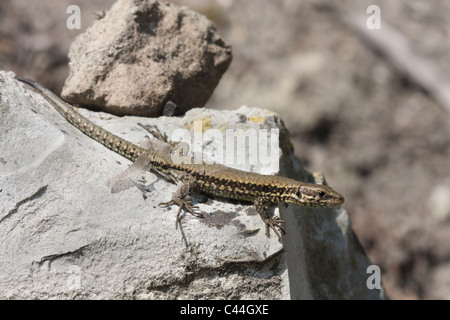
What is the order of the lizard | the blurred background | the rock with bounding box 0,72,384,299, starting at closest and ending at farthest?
the rock with bounding box 0,72,384,299 < the lizard < the blurred background

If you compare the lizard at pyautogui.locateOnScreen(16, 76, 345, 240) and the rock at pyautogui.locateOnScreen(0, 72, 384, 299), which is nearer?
the rock at pyautogui.locateOnScreen(0, 72, 384, 299)

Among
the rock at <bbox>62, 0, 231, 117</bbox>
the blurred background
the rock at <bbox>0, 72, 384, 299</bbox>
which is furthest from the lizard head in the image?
the blurred background

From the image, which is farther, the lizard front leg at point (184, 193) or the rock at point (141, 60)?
the rock at point (141, 60)

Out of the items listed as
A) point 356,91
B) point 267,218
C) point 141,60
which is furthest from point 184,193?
point 356,91

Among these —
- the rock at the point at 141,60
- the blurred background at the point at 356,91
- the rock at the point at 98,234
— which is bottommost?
the rock at the point at 98,234

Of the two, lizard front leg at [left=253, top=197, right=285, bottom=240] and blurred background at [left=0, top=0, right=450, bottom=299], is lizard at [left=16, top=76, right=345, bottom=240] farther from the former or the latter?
blurred background at [left=0, top=0, right=450, bottom=299]

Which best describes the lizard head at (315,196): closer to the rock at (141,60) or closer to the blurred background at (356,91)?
the rock at (141,60)

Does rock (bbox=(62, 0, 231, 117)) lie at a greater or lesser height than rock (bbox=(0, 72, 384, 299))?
greater

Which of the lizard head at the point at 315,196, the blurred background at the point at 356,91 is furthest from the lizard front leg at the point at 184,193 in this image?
the blurred background at the point at 356,91
